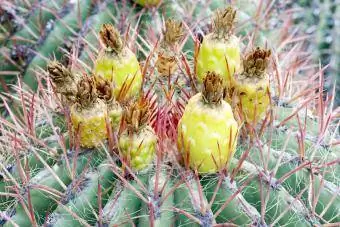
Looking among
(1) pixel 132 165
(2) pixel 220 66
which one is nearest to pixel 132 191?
(1) pixel 132 165

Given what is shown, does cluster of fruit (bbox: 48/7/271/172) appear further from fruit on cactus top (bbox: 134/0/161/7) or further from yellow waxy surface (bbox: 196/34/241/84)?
fruit on cactus top (bbox: 134/0/161/7)

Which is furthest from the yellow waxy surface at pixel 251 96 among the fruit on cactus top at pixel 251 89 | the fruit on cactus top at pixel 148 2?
the fruit on cactus top at pixel 148 2

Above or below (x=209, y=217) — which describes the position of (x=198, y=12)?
above

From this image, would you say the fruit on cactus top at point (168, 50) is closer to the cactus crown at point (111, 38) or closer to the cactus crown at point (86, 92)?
the cactus crown at point (111, 38)

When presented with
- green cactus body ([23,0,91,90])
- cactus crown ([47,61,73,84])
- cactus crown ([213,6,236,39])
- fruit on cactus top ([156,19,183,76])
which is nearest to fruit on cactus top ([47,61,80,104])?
cactus crown ([47,61,73,84])

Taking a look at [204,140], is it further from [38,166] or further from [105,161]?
[38,166]

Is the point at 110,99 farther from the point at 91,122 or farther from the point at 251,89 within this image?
the point at 251,89
